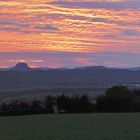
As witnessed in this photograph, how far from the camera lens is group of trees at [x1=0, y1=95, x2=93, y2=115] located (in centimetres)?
9920

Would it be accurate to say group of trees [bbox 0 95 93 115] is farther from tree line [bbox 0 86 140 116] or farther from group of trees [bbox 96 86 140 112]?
group of trees [bbox 96 86 140 112]

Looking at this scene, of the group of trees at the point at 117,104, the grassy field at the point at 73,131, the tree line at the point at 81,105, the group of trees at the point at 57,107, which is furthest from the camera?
the group of trees at the point at 117,104

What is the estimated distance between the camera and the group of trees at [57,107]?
325ft

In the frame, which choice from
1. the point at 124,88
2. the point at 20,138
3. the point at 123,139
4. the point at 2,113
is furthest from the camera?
the point at 124,88

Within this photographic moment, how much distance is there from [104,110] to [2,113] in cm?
2092

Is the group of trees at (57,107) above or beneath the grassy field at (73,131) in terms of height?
above

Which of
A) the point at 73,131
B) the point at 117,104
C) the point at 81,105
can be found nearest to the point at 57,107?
the point at 81,105

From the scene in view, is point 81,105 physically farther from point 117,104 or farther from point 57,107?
point 117,104

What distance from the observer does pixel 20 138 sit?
111ft

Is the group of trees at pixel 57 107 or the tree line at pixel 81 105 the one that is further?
the tree line at pixel 81 105

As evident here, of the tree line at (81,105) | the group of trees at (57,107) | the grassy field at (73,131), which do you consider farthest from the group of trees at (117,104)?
the grassy field at (73,131)

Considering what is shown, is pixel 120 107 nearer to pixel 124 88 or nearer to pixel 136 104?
pixel 136 104

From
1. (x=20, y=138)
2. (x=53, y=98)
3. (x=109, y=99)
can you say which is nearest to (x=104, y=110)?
(x=109, y=99)

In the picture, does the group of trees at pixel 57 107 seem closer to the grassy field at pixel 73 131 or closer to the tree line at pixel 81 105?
the tree line at pixel 81 105
